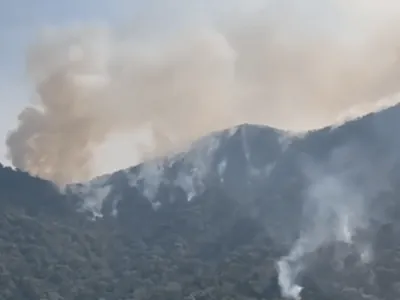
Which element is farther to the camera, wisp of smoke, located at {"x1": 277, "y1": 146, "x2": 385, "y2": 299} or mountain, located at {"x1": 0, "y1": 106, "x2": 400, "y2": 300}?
wisp of smoke, located at {"x1": 277, "y1": 146, "x2": 385, "y2": 299}

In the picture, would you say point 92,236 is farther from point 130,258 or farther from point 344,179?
point 344,179

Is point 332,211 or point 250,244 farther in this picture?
point 332,211

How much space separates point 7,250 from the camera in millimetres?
183625

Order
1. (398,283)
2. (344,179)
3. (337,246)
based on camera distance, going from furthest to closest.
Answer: (344,179)
(337,246)
(398,283)

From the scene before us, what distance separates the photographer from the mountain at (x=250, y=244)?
154 m

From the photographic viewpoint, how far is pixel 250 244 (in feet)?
581

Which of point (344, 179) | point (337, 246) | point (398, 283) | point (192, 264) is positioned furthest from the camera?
point (344, 179)

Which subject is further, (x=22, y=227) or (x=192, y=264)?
(x=22, y=227)

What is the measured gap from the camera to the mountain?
154 meters

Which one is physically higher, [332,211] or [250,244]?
[332,211]

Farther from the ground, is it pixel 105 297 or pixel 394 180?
pixel 394 180

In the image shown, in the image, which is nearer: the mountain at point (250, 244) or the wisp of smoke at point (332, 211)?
the mountain at point (250, 244)

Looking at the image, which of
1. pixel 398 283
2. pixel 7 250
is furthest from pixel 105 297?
pixel 398 283

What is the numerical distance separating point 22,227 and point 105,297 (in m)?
37.9
